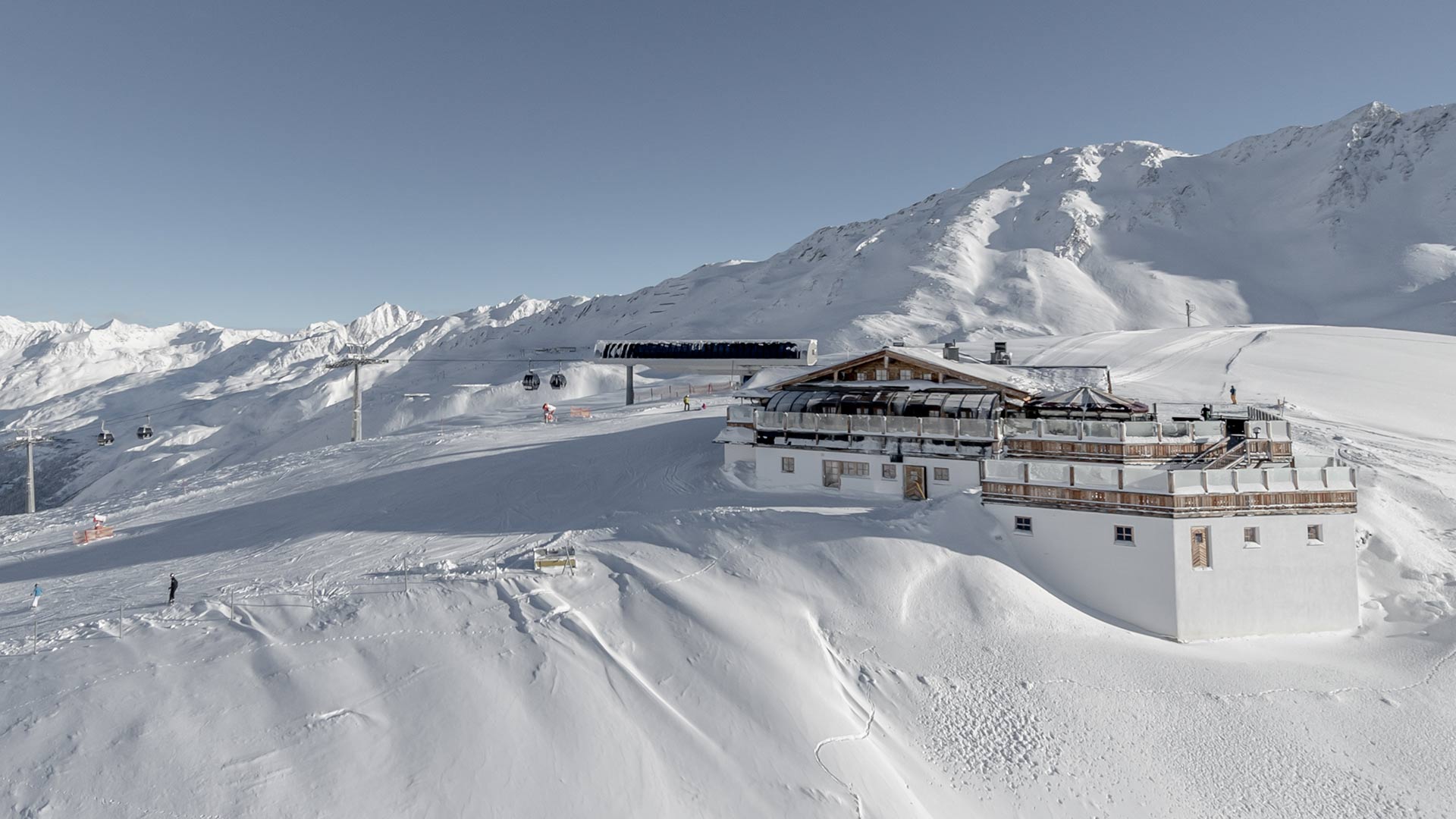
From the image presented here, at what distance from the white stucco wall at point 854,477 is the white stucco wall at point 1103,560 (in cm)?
312

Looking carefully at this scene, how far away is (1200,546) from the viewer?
19812 mm

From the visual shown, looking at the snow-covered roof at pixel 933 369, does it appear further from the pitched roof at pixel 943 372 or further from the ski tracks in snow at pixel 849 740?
the ski tracks in snow at pixel 849 740

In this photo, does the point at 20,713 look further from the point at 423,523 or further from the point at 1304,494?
the point at 1304,494

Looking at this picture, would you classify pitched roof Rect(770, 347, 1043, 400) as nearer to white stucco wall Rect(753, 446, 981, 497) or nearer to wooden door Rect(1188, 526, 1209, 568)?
white stucco wall Rect(753, 446, 981, 497)

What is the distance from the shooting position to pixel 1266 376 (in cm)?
4700

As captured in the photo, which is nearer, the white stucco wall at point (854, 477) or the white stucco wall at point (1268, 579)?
the white stucco wall at point (1268, 579)

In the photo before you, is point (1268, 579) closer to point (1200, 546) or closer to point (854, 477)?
point (1200, 546)

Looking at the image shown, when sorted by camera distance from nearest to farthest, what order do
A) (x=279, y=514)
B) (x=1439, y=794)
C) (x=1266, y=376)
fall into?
(x=1439, y=794), (x=279, y=514), (x=1266, y=376)

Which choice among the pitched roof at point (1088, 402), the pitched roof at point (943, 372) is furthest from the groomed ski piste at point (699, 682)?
the pitched roof at point (1088, 402)

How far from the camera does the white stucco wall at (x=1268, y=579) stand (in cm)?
1956

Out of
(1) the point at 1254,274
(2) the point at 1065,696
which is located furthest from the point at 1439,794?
(1) the point at 1254,274

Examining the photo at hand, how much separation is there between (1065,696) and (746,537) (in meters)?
9.52

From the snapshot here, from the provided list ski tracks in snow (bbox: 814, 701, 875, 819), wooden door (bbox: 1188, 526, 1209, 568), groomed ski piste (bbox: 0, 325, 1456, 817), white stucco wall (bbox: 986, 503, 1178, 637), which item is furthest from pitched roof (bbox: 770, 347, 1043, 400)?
ski tracks in snow (bbox: 814, 701, 875, 819)

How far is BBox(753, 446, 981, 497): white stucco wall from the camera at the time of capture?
25047 mm
